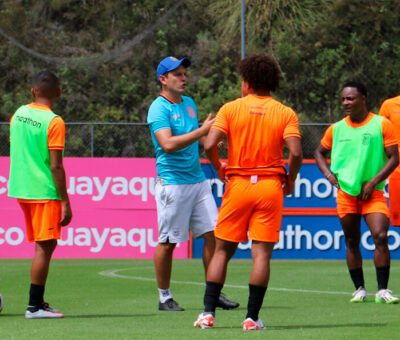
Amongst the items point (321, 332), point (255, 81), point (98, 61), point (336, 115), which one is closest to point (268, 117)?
point (255, 81)

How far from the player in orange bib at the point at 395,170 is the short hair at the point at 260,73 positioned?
111 inches

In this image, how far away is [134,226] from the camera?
1706cm

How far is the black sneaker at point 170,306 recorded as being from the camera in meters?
8.76

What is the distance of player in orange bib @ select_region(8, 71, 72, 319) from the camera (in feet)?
25.8

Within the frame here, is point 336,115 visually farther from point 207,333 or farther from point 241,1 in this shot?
point 207,333

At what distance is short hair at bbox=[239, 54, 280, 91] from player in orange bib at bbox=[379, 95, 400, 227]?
2.81m

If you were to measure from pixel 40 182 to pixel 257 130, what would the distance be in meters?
1.85

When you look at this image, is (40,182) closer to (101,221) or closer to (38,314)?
(38,314)

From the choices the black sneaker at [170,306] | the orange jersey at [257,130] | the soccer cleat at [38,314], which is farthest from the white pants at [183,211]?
the orange jersey at [257,130]

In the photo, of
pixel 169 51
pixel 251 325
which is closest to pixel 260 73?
pixel 251 325

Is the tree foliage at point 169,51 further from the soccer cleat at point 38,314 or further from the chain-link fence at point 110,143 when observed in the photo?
the soccer cleat at point 38,314

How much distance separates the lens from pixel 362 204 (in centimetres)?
949

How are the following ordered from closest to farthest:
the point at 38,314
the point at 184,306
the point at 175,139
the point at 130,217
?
the point at 38,314, the point at 175,139, the point at 184,306, the point at 130,217

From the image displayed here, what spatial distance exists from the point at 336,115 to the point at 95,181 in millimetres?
13891
